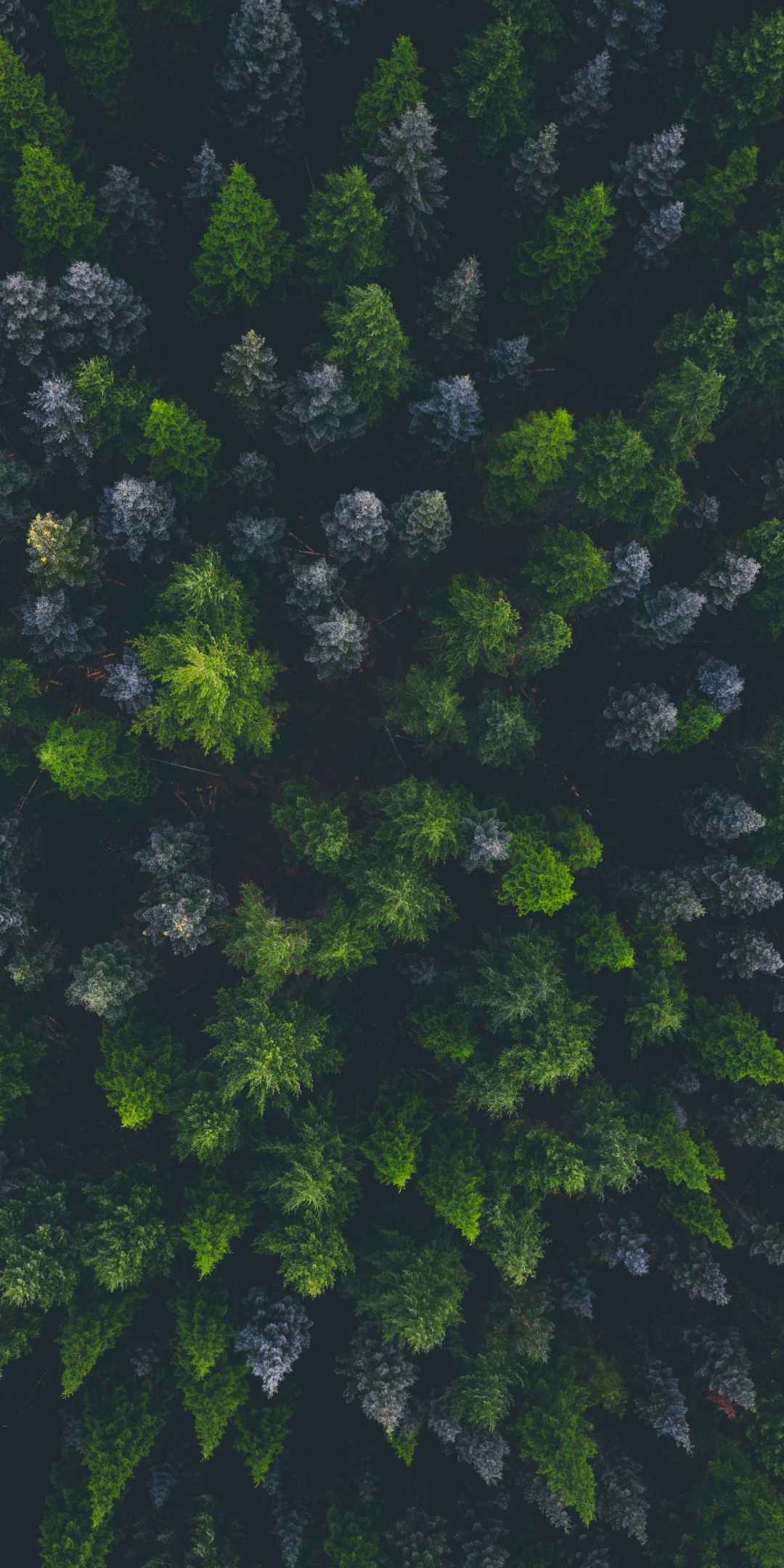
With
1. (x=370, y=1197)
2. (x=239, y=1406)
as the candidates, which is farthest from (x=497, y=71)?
(x=239, y=1406)

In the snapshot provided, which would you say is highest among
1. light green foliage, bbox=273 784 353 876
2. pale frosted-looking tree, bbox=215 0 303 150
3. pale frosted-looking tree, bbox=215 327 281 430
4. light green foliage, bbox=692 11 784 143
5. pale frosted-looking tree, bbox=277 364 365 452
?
light green foliage, bbox=692 11 784 143

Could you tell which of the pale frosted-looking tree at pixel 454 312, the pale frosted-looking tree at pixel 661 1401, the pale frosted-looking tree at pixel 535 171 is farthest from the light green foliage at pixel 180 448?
the pale frosted-looking tree at pixel 661 1401

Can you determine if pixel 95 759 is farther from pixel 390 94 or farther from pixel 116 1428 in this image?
pixel 116 1428

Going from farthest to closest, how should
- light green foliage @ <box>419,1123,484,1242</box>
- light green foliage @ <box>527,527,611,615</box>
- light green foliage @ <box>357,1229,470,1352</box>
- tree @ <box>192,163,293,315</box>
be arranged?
1. light green foliage @ <box>419,1123,484,1242</box>
2. light green foliage @ <box>357,1229,470,1352</box>
3. light green foliage @ <box>527,527,611,615</box>
4. tree @ <box>192,163,293,315</box>

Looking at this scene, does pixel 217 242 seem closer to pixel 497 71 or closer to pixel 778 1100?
pixel 497 71

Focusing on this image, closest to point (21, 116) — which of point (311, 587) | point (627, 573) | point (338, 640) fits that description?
point (311, 587)

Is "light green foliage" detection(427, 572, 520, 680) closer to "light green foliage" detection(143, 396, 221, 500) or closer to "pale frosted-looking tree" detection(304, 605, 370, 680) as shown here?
"pale frosted-looking tree" detection(304, 605, 370, 680)

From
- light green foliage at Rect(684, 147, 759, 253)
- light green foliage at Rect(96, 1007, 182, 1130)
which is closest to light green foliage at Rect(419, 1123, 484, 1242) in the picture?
light green foliage at Rect(96, 1007, 182, 1130)

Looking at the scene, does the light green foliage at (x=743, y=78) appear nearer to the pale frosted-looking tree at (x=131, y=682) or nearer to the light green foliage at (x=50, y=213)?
the light green foliage at (x=50, y=213)
